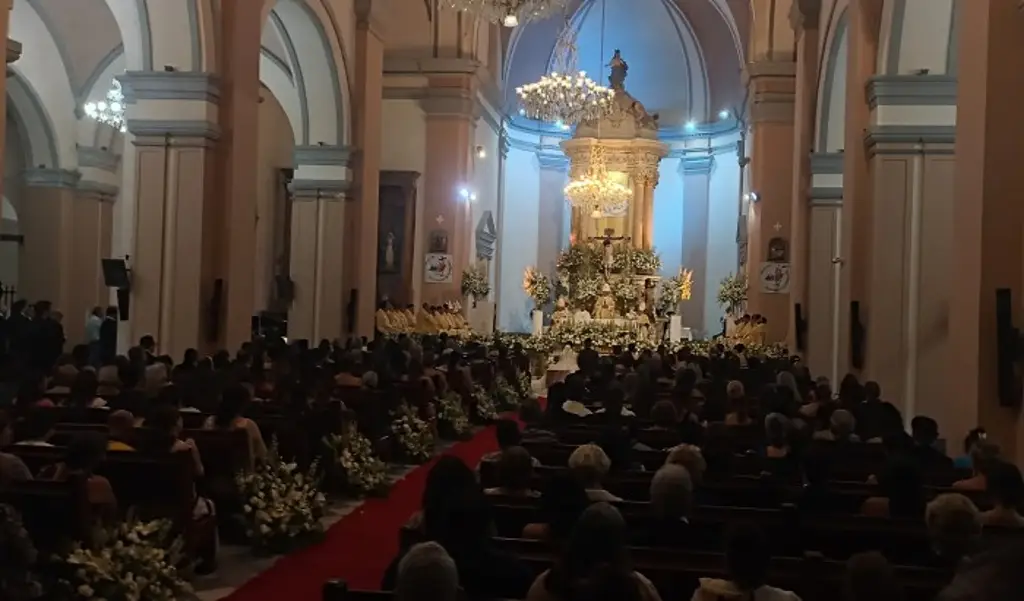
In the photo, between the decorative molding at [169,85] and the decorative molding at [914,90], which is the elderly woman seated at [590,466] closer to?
the decorative molding at [914,90]

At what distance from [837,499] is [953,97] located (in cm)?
728

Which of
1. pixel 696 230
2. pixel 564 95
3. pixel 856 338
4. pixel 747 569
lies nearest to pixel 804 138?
pixel 564 95

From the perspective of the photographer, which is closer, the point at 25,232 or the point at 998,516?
the point at 998,516

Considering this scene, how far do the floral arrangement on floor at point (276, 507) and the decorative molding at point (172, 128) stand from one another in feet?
21.2

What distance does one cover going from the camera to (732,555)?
3.49 meters

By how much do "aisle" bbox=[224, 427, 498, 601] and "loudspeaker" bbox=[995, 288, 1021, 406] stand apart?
4323 mm

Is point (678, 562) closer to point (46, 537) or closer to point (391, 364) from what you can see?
point (46, 537)

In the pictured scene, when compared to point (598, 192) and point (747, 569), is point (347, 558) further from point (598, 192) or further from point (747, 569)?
point (598, 192)

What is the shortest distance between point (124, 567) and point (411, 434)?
5.59m

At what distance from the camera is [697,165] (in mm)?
28484

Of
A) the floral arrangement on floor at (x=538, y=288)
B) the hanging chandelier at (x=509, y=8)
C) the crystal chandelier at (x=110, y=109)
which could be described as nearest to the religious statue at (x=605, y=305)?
the floral arrangement on floor at (x=538, y=288)

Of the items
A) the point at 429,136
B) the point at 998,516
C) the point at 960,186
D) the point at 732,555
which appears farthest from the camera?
the point at 429,136

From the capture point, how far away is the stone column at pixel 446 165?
860 inches

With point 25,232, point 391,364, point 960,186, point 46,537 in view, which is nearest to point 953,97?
point 960,186
